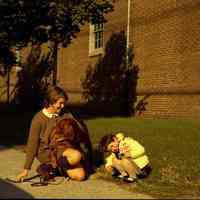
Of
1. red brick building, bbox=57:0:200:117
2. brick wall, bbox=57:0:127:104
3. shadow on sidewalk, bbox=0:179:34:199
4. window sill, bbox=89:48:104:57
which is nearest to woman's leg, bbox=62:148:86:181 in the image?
shadow on sidewalk, bbox=0:179:34:199

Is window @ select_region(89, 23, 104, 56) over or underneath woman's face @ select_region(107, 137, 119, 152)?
over

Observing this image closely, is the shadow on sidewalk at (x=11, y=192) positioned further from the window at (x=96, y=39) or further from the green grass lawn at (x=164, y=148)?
the window at (x=96, y=39)

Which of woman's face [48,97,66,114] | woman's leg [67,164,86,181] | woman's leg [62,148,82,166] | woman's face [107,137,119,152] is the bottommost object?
woman's leg [67,164,86,181]

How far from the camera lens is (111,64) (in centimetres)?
2475

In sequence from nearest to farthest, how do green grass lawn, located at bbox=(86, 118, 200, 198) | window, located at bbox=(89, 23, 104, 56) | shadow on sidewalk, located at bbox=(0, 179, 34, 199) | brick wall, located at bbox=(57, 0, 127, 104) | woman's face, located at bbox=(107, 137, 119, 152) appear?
1. shadow on sidewalk, located at bbox=(0, 179, 34, 199)
2. green grass lawn, located at bbox=(86, 118, 200, 198)
3. woman's face, located at bbox=(107, 137, 119, 152)
4. brick wall, located at bbox=(57, 0, 127, 104)
5. window, located at bbox=(89, 23, 104, 56)

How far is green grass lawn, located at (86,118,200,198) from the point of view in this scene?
825 cm

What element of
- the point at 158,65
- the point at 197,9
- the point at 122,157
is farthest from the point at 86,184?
the point at 158,65

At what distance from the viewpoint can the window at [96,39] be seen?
26484 mm

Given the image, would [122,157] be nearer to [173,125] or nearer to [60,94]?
[60,94]

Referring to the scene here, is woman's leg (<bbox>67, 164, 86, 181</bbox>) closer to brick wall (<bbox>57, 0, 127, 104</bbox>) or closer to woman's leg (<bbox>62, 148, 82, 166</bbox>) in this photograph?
woman's leg (<bbox>62, 148, 82, 166</bbox>)

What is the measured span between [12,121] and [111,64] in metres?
5.47

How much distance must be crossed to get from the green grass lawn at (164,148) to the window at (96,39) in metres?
6.96

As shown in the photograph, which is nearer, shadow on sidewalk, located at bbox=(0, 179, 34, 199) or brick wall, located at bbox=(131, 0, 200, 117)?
shadow on sidewalk, located at bbox=(0, 179, 34, 199)

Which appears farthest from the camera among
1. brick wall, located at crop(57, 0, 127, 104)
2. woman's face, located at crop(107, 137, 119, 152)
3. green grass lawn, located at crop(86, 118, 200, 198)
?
brick wall, located at crop(57, 0, 127, 104)
